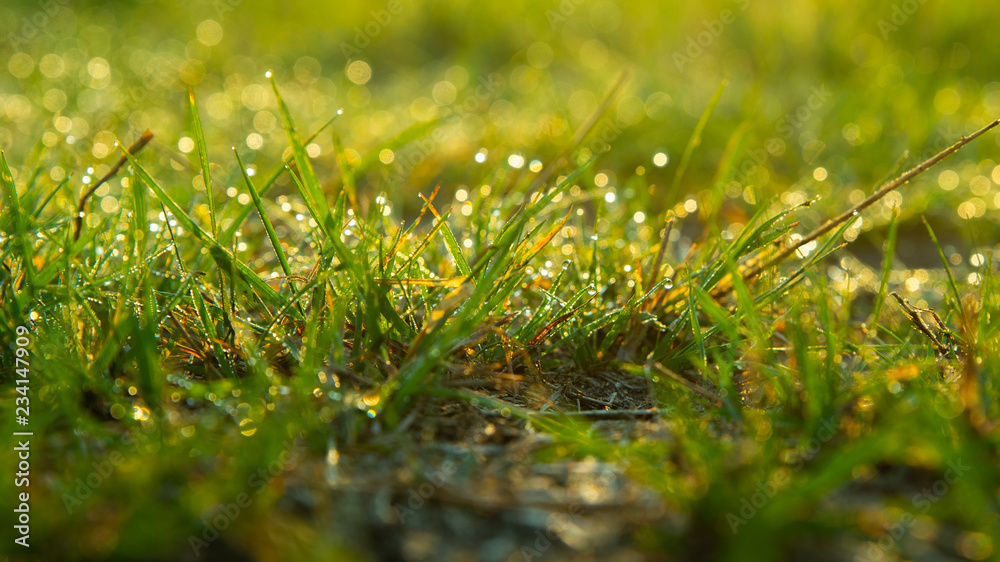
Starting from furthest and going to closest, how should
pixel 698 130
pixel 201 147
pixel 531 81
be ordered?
pixel 531 81 < pixel 698 130 < pixel 201 147

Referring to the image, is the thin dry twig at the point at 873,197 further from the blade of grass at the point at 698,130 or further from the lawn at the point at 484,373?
the blade of grass at the point at 698,130

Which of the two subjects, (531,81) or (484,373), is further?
(531,81)

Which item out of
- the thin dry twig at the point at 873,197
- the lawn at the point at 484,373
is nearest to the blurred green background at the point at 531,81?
the lawn at the point at 484,373

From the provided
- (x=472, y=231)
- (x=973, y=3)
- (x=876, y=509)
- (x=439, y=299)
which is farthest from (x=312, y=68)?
(x=876, y=509)

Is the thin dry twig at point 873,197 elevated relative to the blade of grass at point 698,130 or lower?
lower

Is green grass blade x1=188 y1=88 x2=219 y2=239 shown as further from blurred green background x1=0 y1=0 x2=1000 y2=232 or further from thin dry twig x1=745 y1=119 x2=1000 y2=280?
thin dry twig x1=745 y1=119 x2=1000 y2=280

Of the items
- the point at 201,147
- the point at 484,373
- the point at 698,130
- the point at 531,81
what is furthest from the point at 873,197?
the point at 531,81

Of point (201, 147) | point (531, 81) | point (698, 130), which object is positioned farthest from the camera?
point (531, 81)

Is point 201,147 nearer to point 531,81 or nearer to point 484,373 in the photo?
point 484,373

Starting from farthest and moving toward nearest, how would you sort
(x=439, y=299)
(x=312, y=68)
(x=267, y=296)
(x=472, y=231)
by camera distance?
(x=312, y=68)
(x=472, y=231)
(x=439, y=299)
(x=267, y=296)

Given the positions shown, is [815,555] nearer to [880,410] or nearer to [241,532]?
[880,410]

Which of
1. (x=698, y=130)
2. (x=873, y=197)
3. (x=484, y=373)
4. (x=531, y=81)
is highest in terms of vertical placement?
(x=531, y=81)
